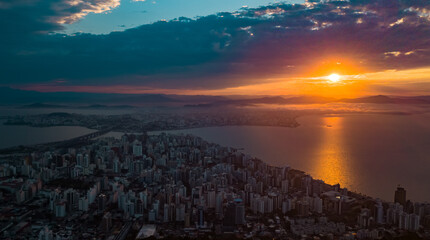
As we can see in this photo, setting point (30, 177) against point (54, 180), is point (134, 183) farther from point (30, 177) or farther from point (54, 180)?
point (30, 177)

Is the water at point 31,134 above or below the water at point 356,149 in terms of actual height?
above

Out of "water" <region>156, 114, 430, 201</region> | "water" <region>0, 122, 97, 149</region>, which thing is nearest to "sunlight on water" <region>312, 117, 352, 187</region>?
"water" <region>156, 114, 430, 201</region>

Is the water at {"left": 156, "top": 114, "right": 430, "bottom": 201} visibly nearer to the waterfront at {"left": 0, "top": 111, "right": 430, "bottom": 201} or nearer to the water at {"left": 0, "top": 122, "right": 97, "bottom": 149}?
the waterfront at {"left": 0, "top": 111, "right": 430, "bottom": 201}

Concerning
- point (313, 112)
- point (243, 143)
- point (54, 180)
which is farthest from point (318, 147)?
point (313, 112)

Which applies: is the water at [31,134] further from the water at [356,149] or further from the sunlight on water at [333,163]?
the sunlight on water at [333,163]

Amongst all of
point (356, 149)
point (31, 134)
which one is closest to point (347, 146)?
point (356, 149)

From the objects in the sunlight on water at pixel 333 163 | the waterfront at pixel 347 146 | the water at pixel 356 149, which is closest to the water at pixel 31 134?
the waterfront at pixel 347 146

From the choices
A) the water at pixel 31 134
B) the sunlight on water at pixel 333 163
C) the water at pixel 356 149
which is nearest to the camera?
the water at pixel 356 149

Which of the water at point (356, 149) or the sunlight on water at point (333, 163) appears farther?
the sunlight on water at point (333, 163)
